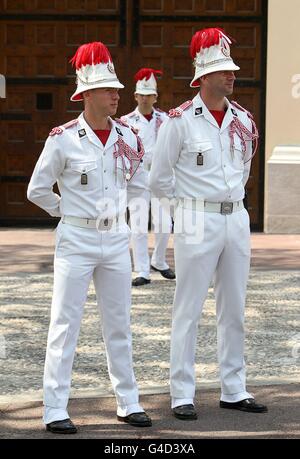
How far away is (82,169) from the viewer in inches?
263

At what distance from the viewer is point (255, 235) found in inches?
642

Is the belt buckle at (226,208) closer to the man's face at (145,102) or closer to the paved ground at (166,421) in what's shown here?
the paved ground at (166,421)

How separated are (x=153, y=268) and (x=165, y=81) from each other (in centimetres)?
468

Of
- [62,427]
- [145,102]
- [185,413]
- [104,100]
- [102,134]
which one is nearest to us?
[62,427]

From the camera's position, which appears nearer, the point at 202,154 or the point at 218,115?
the point at 202,154

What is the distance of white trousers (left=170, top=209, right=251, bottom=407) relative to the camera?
7.01 m

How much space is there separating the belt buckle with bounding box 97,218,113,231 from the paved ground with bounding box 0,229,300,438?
1099mm

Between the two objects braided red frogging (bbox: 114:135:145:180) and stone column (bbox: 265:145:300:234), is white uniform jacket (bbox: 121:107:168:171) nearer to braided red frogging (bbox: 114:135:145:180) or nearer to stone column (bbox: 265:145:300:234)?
stone column (bbox: 265:145:300:234)

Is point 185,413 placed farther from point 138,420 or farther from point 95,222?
point 95,222

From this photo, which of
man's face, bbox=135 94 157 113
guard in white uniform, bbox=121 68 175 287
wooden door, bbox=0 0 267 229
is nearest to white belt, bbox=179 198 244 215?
guard in white uniform, bbox=121 68 175 287

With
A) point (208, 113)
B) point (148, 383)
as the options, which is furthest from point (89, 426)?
point (208, 113)

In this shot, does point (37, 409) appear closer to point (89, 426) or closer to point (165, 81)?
point (89, 426)

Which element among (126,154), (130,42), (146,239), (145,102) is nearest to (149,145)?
(145,102)

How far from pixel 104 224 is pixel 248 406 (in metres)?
1.40
